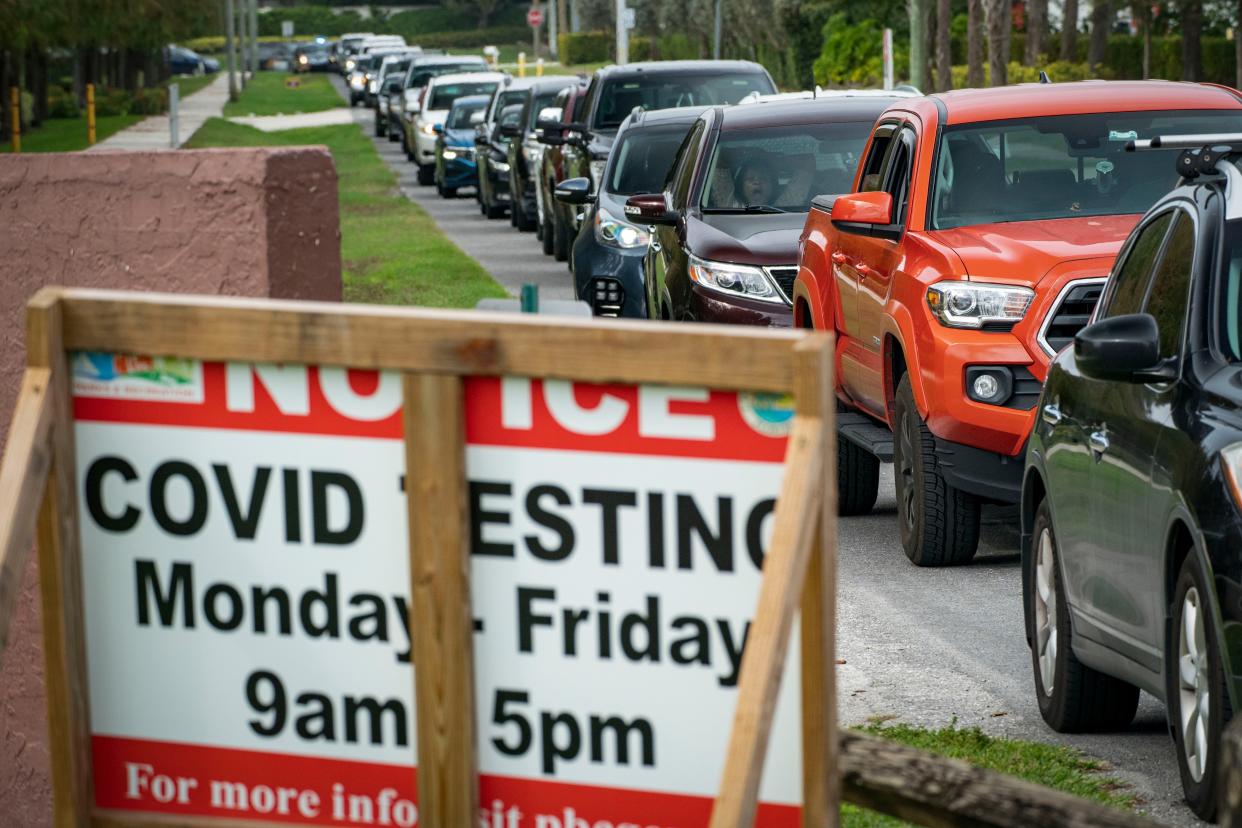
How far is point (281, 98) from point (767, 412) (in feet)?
289

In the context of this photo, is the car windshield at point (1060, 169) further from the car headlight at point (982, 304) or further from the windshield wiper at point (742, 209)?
the windshield wiper at point (742, 209)

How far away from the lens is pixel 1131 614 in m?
6.30

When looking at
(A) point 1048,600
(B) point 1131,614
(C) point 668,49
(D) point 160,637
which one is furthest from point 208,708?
(C) point 668,49

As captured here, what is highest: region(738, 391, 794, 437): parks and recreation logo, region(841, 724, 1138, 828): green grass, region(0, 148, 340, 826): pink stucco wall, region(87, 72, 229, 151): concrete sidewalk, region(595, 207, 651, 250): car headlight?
region(0, 148, 340, 826): pink stucco wall

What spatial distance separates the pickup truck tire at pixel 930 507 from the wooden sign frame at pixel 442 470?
600 cm

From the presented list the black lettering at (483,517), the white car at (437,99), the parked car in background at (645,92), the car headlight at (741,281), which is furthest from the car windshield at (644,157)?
the white car at (437,99)

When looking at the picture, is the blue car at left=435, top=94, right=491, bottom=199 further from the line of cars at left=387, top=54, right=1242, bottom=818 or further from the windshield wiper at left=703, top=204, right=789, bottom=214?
the windshield wiper at left=703, top=204, right=789, bottom=214

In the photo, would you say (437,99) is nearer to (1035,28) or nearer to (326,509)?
(1035,28)

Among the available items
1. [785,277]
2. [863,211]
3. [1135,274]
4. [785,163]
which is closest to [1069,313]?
[863,211]

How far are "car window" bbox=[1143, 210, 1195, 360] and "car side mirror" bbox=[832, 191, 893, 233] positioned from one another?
3.40m

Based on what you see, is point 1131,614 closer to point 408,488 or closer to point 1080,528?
point 1080,528

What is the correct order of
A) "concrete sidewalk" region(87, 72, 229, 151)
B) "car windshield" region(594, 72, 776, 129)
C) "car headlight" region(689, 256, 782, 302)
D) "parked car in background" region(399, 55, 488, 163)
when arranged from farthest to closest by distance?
"concrete sidewalk" region(87, 72, 229, 151) → "parked car in background" region(399, 55, 488, 163) → "car windshield" region(594, 72, 776, 129) → "car headlight" region(689, 256, 782, 302)

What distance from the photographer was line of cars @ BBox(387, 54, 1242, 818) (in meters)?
5.96

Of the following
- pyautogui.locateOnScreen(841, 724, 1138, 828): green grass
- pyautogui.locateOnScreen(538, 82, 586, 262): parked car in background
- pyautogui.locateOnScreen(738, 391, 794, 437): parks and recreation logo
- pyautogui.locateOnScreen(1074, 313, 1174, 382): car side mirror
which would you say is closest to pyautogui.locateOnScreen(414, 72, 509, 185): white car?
pyautogui.locateOnScreen(538, 82, 586, 262): parked car in background
